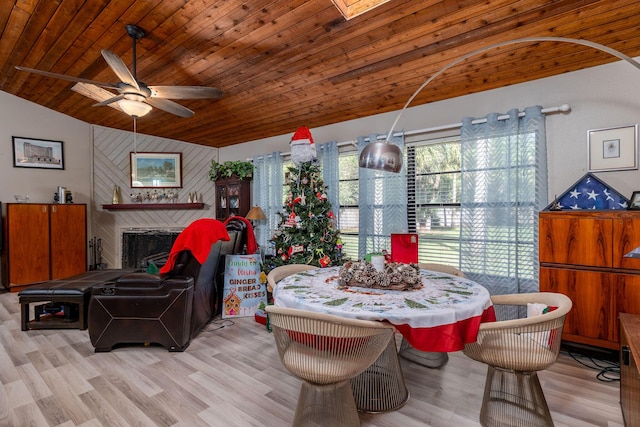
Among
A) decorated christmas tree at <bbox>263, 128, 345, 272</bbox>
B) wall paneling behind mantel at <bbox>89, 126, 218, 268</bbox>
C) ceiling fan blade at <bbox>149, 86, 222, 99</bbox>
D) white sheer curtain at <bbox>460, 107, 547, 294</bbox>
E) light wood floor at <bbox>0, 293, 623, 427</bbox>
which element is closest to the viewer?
light wood floor at <bbox>0, 293, 623, 427</bbox>

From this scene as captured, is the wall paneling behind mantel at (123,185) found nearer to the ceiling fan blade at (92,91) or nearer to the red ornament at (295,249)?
the ceiling fan blade at (92,91)

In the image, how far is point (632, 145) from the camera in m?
2.72

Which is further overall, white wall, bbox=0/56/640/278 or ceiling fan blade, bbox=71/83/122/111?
ceiling fan blade, bbox=71/83/122/111

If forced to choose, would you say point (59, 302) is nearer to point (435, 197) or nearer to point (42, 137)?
point (42, 137)

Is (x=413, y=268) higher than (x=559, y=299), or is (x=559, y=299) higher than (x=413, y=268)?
(x=413, y=268)

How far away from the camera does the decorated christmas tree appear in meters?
3.72

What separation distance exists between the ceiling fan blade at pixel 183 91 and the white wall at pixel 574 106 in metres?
2.50

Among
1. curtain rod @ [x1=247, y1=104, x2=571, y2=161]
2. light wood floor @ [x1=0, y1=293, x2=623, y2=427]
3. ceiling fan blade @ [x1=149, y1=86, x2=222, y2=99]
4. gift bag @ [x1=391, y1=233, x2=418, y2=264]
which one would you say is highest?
ceiling fan blade @ [x1=149, y1=86, x2=222, y2=99]

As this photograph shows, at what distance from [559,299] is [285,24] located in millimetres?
2692

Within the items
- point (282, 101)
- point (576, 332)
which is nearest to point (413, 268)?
point (576, 332)

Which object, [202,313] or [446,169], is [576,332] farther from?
[202,313]

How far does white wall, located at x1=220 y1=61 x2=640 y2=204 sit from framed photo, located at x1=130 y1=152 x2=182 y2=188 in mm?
4811

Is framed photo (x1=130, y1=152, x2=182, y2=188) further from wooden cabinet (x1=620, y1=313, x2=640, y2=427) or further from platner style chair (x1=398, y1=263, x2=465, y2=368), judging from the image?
wooden cabinet (x1=620, y1=313, x2=640, y2=427)

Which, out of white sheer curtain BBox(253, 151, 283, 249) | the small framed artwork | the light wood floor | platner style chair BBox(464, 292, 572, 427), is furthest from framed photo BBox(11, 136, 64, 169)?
the small framed artwork
